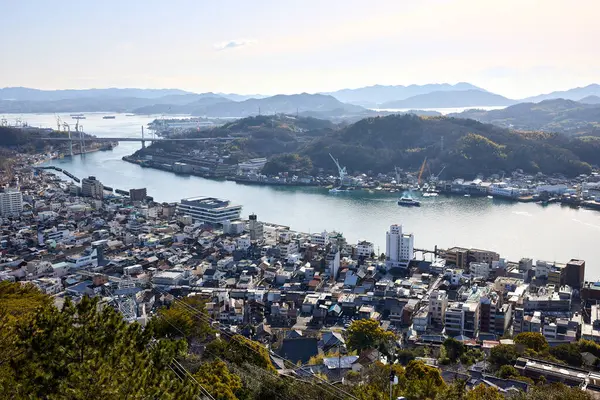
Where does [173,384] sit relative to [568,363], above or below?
above

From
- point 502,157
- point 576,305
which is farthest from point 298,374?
point 502,157

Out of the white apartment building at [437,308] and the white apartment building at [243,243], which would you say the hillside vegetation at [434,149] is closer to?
the white apartment building at [243,243]

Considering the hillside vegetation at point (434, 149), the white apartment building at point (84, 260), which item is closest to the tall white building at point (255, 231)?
the white apartment building at point (84, 260)

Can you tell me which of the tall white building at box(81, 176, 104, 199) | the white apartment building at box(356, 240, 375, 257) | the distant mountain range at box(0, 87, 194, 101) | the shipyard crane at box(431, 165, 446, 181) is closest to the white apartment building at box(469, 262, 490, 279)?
the white apartment building at box(356, 240, 375, 257)

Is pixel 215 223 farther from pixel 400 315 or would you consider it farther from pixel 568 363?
pixel 568 363

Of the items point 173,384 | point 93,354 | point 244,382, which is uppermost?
point 93,354

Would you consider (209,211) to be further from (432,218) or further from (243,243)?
(432,218)

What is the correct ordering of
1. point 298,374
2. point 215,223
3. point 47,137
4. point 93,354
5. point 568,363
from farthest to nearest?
point 47,137, point 215,223, point 568,363, point 298,374, point 93,354
